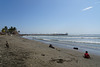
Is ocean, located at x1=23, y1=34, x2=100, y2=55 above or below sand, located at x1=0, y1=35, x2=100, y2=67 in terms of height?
below

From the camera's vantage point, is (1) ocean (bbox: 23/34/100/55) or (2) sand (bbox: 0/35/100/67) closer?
(2) sand (bbox: 0/35/100/67)

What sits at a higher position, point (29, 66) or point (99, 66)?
point (29, 66)

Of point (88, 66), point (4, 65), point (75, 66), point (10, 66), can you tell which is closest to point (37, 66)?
point (10, 66)

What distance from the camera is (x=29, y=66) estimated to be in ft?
14.1

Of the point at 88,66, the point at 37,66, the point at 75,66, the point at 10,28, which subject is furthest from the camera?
the point at 10,28

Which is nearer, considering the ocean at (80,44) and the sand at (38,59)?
the sand at (38,59)

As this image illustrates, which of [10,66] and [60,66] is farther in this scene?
[60,66]

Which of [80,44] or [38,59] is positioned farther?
[80,44]

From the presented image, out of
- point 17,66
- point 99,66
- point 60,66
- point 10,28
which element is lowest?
point 99,66

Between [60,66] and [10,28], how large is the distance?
93515mm

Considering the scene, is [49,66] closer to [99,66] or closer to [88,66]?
[88,66]

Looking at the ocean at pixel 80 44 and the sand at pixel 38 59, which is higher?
the sand at pixel 38 59

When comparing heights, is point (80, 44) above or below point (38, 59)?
below

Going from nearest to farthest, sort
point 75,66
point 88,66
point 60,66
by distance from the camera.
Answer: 1. point 60,66
2. point 75,66
3. point 88,66
